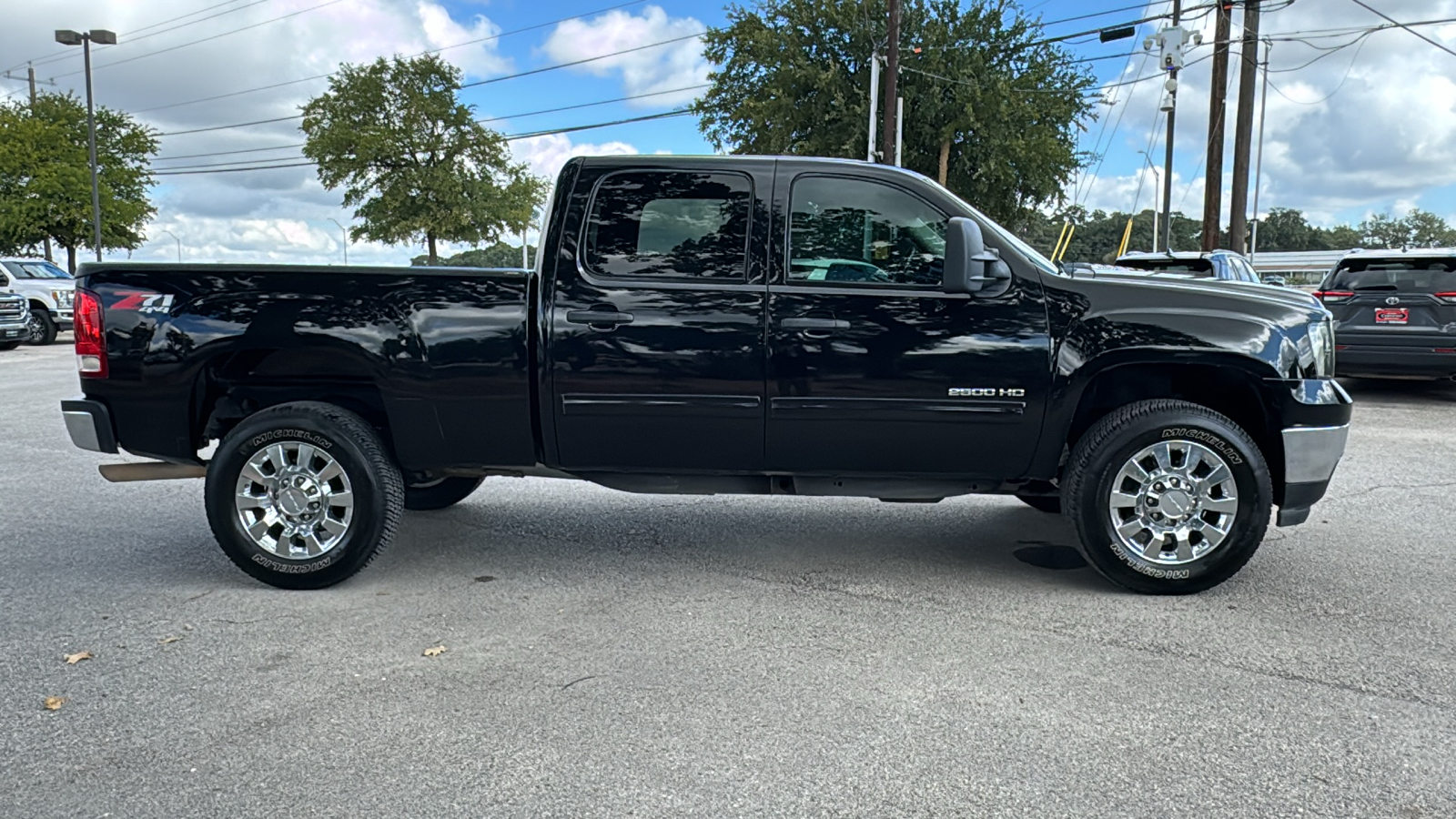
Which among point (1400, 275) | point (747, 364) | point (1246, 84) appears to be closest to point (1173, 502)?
point (747, 364)

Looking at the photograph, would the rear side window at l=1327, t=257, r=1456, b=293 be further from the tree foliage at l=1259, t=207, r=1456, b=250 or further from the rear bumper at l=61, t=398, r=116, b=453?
the tree foliage at l=1259, t=207, r=1456, b=250

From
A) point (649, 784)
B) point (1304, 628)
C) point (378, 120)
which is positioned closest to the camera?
point (649, 784)

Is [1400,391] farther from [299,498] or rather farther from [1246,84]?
[299,498]

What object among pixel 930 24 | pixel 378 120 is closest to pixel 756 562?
pixel 930 24

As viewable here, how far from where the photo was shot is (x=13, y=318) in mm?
18688

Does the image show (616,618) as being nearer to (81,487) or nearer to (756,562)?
(756,562)

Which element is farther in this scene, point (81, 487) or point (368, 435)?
point (81, 487)

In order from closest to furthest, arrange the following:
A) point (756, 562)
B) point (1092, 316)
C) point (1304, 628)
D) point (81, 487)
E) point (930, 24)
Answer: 1. point (1304, 628)
2. point (1092, 316)
3. point (756, 562)
4. point (81, 487)
5. point (930, 24)

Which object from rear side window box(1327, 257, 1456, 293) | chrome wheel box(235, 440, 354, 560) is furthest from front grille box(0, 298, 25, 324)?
rear side window box(1327, 257, 1456, 293)

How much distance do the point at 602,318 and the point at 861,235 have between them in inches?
48.6

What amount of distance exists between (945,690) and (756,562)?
5.61 ft

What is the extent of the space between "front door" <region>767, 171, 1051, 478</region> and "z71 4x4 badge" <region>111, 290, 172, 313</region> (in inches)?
108

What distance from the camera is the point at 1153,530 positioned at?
4508 mm

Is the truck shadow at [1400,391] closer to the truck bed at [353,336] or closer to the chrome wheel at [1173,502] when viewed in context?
the chrome wheel at [1173,502]
